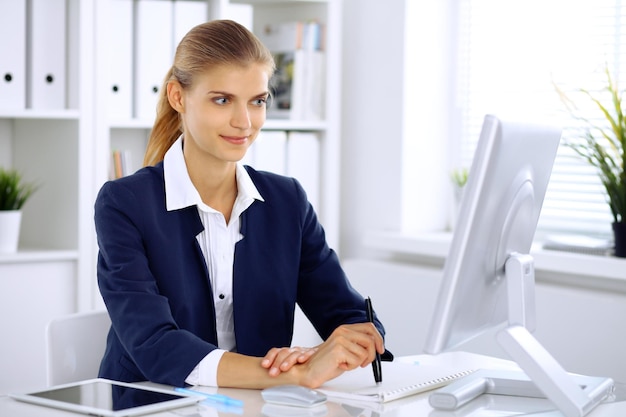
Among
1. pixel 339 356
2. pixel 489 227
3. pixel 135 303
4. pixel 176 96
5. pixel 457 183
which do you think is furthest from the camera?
pixel 457 183

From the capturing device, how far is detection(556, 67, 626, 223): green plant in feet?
8.87

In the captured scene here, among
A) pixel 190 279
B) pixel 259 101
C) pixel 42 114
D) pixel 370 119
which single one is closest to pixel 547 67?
pixel 370 119

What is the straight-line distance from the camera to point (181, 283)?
1848 mm

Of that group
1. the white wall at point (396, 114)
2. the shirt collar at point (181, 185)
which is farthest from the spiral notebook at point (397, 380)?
the white wall at point (396, 114)

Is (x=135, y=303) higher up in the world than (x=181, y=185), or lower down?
lower down

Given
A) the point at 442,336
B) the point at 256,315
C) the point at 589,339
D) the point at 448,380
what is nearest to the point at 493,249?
the point at 442,336

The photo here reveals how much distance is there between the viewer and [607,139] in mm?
2764

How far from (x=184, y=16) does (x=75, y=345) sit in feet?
5.34

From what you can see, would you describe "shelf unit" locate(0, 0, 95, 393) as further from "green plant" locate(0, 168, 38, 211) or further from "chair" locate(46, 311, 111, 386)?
"chair" locate(46, 311, 111, 386)

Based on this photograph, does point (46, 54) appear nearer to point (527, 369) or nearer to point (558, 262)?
point (558, 262)

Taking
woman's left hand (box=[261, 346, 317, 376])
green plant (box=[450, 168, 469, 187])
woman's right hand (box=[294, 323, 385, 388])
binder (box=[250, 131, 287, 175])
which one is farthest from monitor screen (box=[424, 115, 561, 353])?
binder (box=[250, 131, 287, 175])

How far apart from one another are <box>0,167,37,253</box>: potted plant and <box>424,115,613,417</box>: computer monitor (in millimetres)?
1811

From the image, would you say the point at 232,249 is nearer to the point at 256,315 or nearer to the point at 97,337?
the point at 256,315

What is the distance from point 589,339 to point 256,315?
45.6 inches
